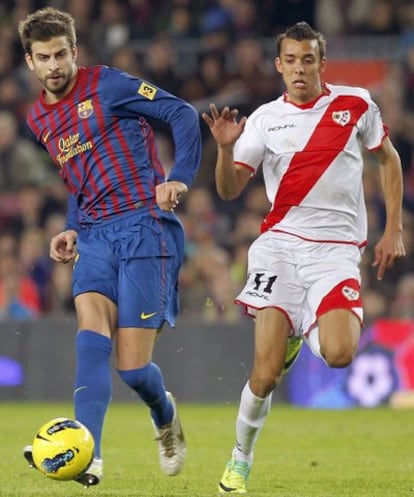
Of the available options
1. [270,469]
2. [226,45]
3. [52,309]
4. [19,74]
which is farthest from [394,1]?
[270,469]

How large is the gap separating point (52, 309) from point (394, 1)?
6276 millimetres

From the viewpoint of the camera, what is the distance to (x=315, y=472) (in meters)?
8.84

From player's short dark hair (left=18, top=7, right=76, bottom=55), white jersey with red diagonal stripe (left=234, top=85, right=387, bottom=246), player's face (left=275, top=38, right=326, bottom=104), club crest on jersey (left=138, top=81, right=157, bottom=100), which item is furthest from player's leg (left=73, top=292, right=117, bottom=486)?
player's face (left=275, top=38, right=326, bottom=104)

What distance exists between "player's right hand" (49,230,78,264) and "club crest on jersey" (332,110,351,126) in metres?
1.61

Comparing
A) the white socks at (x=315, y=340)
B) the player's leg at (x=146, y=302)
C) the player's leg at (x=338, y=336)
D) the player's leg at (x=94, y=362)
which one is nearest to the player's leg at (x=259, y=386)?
the white socks at (x=315, y=340)

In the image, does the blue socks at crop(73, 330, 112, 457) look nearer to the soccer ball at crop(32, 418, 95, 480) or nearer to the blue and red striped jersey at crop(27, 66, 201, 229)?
the soccer ball at crop(32, 418, 95, 480)

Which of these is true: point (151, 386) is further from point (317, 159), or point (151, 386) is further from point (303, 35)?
point (303, 35)

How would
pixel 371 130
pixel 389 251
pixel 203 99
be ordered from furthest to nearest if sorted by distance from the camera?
pixel 203 99, pixel 371 130, pixel 389 251

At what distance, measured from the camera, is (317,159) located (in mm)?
7887

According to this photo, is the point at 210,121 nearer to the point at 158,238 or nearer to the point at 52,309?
the point at 158,238

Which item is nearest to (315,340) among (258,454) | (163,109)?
(163,109)

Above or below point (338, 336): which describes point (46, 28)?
above

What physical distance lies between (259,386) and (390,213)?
121 cm

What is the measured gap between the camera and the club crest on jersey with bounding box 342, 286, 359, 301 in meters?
7.65
